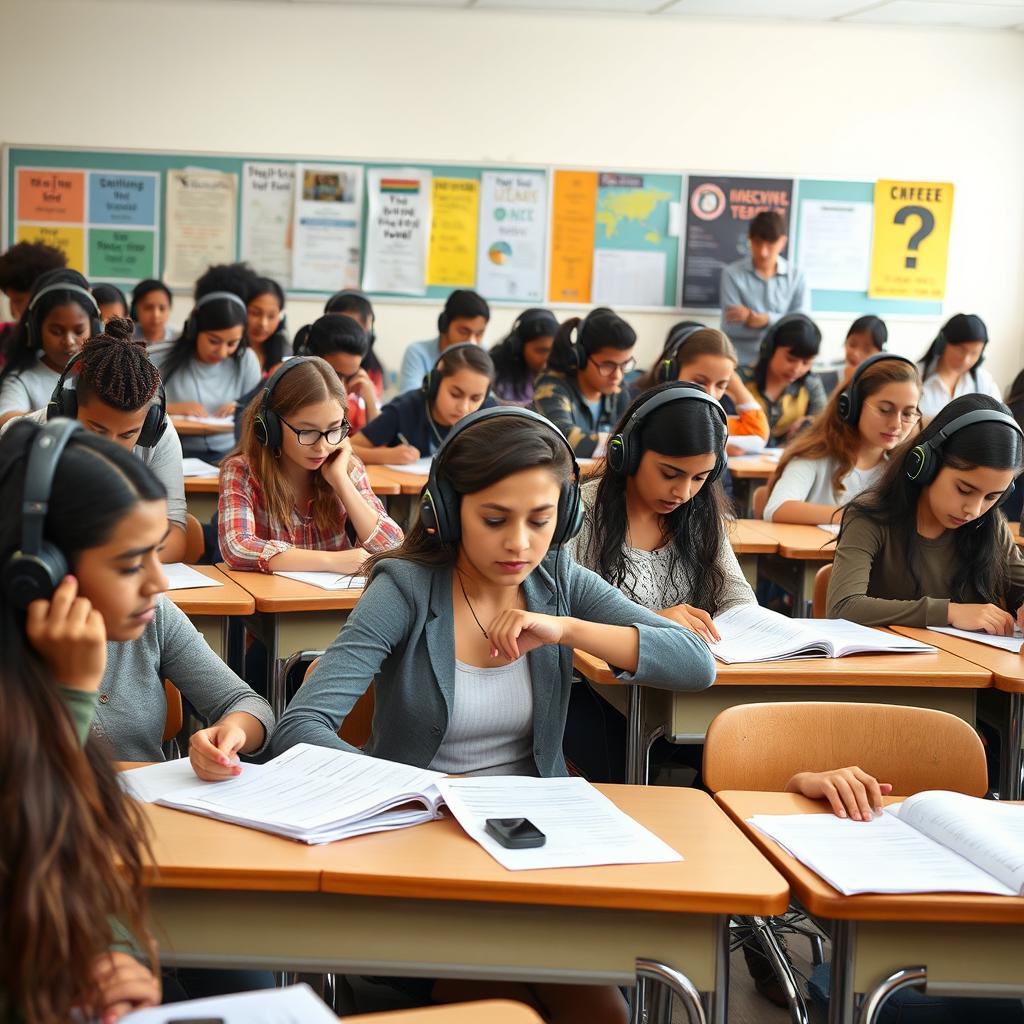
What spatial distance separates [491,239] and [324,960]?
5910mm

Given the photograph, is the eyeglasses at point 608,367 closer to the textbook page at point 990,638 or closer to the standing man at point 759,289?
the textbook page at point 990,638

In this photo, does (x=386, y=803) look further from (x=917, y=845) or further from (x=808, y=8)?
(x=808, y=8)

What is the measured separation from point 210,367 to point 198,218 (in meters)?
1.99

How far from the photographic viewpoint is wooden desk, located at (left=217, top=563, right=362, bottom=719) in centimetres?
262

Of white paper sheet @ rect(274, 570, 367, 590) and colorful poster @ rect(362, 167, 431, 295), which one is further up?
colorful poster @ rect(362, 167, 431, 295)

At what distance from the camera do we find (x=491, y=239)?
6.91 meters

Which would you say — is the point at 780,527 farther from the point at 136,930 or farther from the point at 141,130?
the point at 141,130

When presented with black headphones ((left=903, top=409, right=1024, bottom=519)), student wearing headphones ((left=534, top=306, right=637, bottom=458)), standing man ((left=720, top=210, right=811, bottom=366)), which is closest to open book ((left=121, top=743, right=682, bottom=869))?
black headphones ((left=903, top=409, right=1024, bottom=519))

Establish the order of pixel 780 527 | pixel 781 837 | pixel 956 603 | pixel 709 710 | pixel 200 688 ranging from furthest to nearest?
pixel 780 527 < pixel 956 603 < pixel 709 710 < pixel 200 688 < pixel 781 837

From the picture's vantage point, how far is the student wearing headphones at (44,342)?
147 inches

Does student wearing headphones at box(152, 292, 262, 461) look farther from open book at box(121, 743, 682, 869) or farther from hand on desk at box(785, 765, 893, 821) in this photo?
hand on desk at box(785, 765, 893, 821)

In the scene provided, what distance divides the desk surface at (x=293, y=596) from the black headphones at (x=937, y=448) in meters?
1.20

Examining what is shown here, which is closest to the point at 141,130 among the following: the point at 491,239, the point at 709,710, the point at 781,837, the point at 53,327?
the point at 491,239

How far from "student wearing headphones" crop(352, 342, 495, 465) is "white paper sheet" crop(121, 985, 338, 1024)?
313cm
